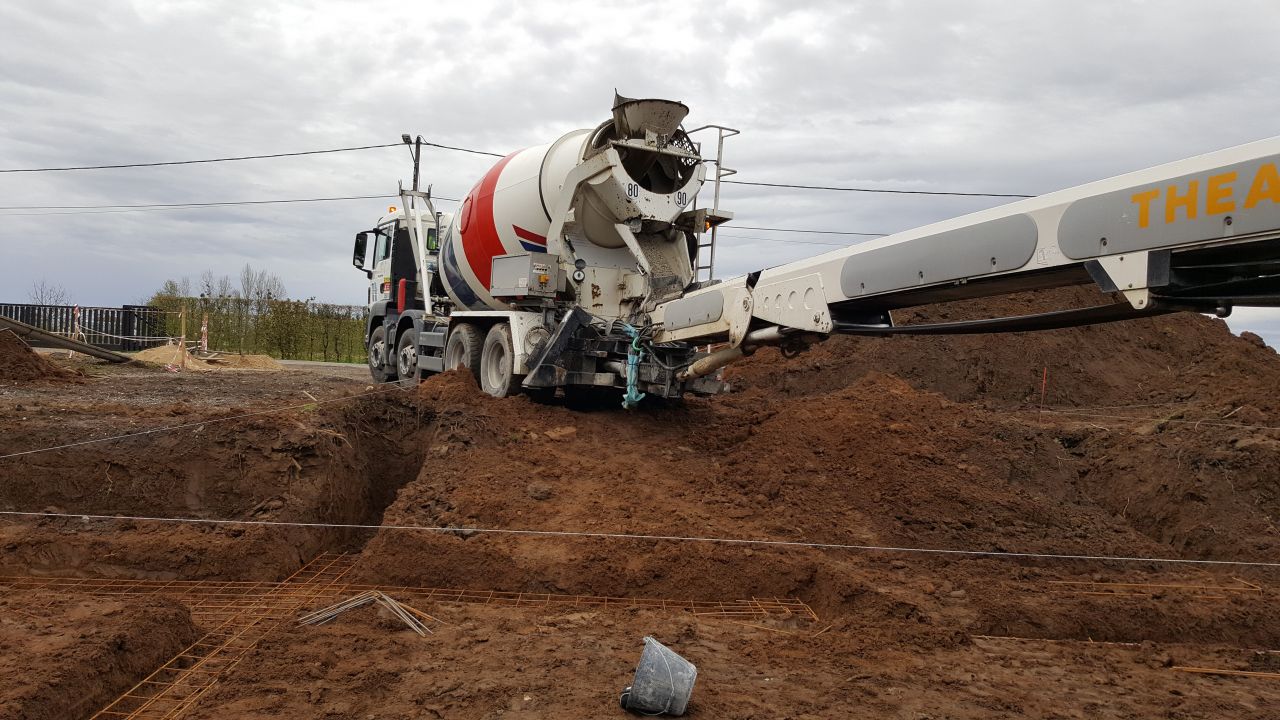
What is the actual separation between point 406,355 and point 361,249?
3512mm

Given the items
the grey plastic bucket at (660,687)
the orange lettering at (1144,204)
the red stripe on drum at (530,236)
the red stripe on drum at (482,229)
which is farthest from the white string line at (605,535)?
the red stripe on drum at (482,229)

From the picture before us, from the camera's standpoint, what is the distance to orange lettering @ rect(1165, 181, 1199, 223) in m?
3.84

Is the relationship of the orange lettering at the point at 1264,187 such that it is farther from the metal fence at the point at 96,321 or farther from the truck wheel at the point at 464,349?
the metal fence at the point at 96,321

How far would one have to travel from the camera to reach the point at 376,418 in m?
9.12

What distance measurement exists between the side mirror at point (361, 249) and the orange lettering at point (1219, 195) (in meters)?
13.8

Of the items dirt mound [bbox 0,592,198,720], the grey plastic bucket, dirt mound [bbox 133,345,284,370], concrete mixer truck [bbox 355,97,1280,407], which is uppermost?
concrete mixer truck [bbox 355,97,1280,407]

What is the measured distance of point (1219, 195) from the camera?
3.74 m

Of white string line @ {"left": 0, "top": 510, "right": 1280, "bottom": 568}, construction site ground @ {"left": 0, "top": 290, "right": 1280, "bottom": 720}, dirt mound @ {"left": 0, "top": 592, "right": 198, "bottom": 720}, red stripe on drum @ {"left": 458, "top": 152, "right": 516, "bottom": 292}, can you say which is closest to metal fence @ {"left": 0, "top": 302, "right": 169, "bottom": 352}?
construction site ground @ {"left": 0, "top": 290, "right": 1280, "bottom": 720}

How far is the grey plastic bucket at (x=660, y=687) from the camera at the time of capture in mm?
3635

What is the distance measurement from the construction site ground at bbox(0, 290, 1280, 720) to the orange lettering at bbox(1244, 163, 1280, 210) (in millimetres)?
2326

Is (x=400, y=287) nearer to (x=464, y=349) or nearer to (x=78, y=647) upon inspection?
(x=464, y=349)

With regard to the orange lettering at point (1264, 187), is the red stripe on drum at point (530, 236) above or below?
above

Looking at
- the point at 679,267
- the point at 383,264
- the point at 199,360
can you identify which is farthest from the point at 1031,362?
the point at 199,360

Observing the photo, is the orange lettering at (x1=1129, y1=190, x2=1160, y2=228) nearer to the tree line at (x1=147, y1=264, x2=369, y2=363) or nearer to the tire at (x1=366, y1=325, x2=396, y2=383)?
the tire at (x1=366, y1=325, x2=396, y2=383)
